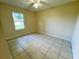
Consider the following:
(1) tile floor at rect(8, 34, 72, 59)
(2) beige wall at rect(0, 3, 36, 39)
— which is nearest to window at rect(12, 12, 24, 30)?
(2) beige wall at rect(0, 3, 36, 39)

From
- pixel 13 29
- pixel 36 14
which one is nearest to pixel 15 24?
pixel 13 29

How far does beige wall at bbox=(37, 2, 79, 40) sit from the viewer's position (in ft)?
9.63

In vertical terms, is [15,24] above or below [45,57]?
above

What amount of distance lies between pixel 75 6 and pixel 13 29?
4290 millimetres

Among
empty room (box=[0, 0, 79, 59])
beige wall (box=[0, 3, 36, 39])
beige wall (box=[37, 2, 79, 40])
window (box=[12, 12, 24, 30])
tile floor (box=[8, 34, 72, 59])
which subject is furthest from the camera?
window (box=[12, 12, 24, 30])

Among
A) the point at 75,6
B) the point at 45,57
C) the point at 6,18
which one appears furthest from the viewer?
the point at 6,18

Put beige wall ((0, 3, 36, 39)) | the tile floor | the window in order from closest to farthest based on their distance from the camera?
the tile floor, beige wall ((0, 3, 36, 39)), the window

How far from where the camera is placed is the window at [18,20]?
377 centimetres

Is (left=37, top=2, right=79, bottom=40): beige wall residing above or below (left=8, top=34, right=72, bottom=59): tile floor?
above

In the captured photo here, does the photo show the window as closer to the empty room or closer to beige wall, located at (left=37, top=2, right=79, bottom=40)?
the empty room

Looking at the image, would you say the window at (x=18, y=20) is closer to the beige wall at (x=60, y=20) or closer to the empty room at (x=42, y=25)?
the empty room at (x=42, y=25)

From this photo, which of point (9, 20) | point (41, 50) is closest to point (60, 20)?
point (41, 50)

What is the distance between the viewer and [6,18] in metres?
3.22

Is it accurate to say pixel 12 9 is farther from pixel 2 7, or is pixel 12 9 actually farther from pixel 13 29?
pixel 13 29
